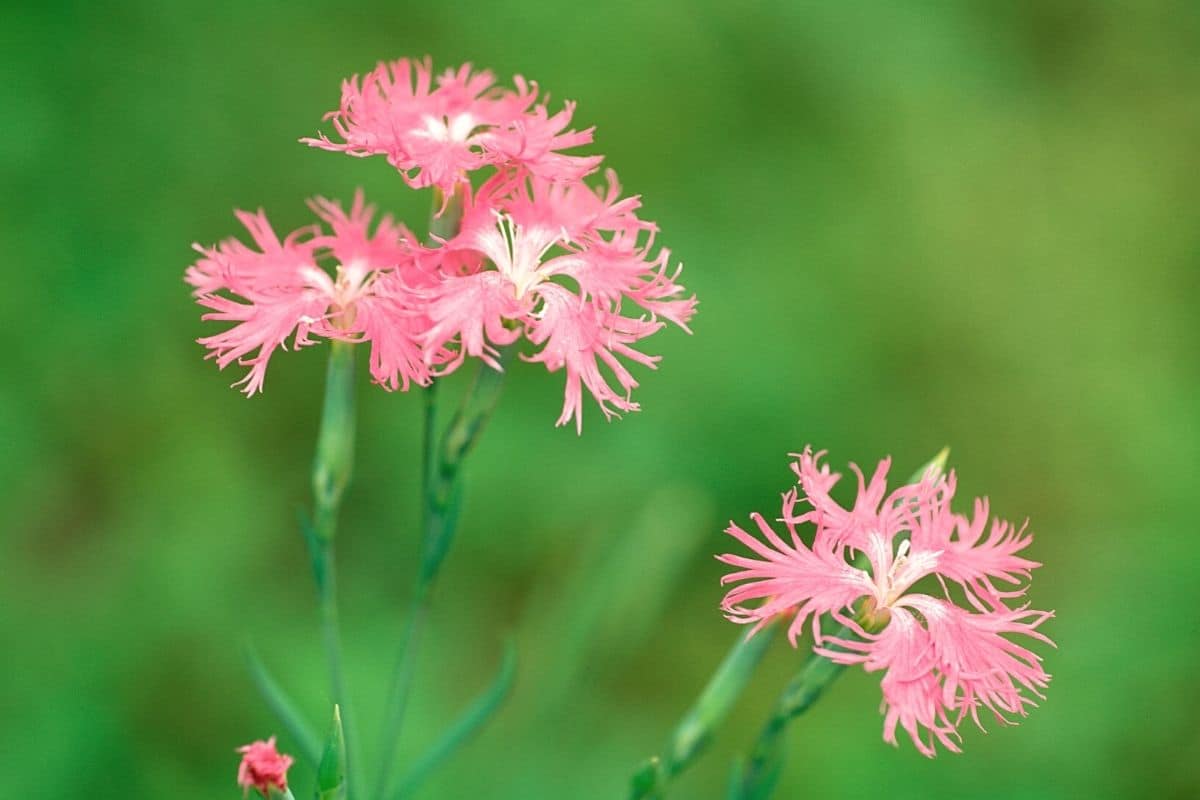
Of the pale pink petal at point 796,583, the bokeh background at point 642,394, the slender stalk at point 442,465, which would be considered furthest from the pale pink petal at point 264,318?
the bokeh background at point 642,394

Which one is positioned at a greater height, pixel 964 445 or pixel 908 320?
pixel 908 320

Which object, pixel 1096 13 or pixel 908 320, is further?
pixel 1096 13

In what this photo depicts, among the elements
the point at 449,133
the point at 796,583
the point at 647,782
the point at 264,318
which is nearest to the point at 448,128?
the point at 449,133

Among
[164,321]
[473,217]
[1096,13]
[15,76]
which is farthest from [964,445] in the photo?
[15,76]

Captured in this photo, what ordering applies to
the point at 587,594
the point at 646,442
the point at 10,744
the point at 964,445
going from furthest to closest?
1. the point at 964,445
2. the point at 646,442
3. the point at 587,594
4. the point at 10,744

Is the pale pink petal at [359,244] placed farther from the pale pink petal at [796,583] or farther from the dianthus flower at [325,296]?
the pale pink petal at [796,583]

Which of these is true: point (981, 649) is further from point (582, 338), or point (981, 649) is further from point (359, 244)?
point (359, 244)

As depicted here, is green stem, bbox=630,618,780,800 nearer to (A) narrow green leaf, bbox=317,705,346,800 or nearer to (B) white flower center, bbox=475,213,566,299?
(A) narrow green leaf, bbox=317,705,346,800

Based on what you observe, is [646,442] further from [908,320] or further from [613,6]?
[613,6]
